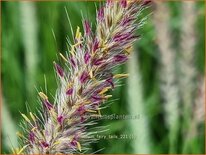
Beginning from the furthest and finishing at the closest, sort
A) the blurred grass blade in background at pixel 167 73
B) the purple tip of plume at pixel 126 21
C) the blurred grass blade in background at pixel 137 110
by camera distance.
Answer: the blurred grass blade in background at pixel 167 73 → the blurred grass blade in background at pixel 137 110 → the purple tip of plume at pixel 126 21

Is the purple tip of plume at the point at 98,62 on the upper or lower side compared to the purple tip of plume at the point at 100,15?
lower

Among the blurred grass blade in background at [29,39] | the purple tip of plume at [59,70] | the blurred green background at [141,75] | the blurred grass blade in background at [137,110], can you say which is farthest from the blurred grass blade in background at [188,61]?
the purple tip of plume at [59,70]

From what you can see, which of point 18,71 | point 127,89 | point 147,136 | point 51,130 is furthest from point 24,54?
point 51,130

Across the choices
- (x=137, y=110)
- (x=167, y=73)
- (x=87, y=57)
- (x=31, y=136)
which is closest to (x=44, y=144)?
(x=31, y=136)

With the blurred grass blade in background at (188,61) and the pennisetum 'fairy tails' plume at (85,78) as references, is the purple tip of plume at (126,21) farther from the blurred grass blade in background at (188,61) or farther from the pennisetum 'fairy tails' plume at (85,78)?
the blurred grass blade in background at (188,61)

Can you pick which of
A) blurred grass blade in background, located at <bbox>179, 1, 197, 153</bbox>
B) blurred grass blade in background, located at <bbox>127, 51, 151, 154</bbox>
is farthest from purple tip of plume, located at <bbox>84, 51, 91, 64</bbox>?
blurred grass blade in background, located at <bbox>179, 1, 197, 153</bbox>

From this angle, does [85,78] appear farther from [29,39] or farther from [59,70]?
[29,39]

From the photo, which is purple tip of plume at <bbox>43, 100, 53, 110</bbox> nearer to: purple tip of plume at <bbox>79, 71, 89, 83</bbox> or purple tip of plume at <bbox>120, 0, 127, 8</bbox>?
purple tip of plume at <bbox>79, 71, 89, 83</bbox>
